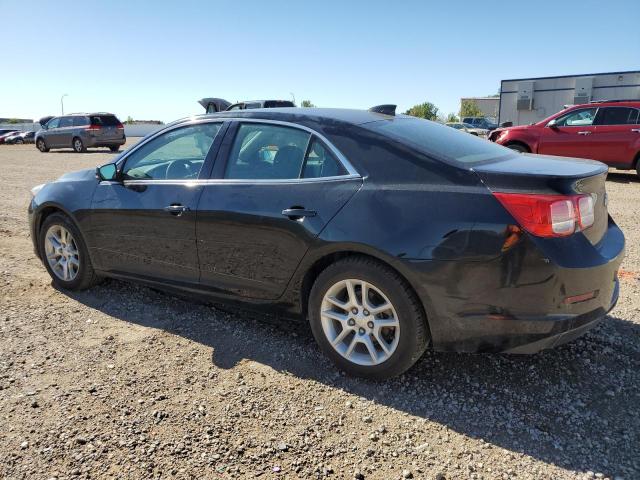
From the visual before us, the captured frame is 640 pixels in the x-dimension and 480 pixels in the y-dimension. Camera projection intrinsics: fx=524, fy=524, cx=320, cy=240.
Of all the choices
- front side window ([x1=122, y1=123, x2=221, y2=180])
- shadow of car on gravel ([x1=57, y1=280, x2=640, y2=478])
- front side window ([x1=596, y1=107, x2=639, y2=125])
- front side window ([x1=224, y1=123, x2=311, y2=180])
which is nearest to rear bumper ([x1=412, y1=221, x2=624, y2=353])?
shadow of car on gravel ([x1=57, y1=280, x2=640, y2=478])

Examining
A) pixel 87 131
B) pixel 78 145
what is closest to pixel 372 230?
pixel 87 131

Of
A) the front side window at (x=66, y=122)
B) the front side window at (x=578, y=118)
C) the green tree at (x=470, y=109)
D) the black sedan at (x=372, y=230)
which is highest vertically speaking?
the green tree at (x=470, y=109)

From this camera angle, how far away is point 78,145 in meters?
24.0

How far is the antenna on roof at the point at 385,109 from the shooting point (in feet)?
12.3

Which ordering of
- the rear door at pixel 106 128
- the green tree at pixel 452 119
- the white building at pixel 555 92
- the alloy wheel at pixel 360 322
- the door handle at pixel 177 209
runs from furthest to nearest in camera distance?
the green tree at pixel 452 119, the rear door at pixel 106 128, the white building at pixel 555 92, the door handle at pixel 177 209, the alloy wheel at pixel 360 322

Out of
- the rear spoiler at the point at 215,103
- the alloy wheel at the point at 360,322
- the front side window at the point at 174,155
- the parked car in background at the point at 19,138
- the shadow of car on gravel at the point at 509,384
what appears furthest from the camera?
the parked car in background at the point at 19,138

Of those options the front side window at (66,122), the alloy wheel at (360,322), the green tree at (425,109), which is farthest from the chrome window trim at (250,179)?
the green tree at (425,109)

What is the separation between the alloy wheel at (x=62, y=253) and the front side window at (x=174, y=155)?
89cm

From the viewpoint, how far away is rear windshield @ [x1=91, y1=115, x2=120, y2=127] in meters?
23.4

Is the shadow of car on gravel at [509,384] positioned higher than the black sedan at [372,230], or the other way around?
the black sedan at [372,230]

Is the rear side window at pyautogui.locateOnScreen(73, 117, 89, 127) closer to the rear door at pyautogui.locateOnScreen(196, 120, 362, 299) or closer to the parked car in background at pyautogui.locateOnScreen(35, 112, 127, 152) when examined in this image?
the parked car in background at pyautogui.locateOnScreen(35, 112, 127, 152)

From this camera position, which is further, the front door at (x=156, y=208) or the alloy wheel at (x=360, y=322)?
Result: the front door at (x=156, y=208)

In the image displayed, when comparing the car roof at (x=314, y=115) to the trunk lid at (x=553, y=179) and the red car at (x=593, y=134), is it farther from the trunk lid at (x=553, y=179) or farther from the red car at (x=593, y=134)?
the red car at (x=593, y=134)

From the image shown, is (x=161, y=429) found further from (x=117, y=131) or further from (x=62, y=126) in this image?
(x=62, y=126)
